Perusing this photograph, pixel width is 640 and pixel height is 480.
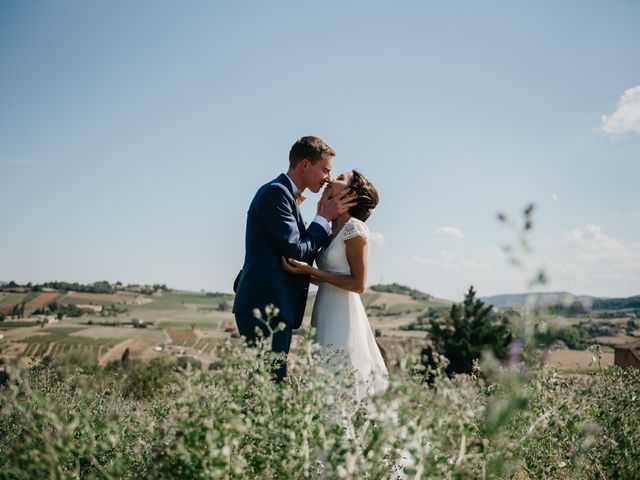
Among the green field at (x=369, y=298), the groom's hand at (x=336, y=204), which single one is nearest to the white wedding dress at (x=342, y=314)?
the groom's hand at (x=336, y=204)

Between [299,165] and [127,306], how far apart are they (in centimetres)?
12056

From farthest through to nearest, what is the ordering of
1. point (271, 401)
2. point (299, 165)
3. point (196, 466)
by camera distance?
point (299, 165) < point (271, 401) < point (196, 466)

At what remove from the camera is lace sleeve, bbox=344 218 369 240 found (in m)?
4.83

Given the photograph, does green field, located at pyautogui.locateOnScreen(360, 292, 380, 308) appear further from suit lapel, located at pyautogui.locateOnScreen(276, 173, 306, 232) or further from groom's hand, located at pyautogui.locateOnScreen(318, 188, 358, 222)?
suit lapel, located at pyautogui.locateOnScreen(276, 173, 306, 232)

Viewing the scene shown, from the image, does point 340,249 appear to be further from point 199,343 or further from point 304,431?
point 199,343

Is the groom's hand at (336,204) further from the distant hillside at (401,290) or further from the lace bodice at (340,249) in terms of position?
the distant hillside at (401,290)

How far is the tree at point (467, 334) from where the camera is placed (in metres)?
34.2

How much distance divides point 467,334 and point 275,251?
33889 millimetres

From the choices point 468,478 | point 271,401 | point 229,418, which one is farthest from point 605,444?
point 229,418

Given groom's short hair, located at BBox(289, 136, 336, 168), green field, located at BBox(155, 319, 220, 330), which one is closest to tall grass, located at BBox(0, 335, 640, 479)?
groom's short hair, located at BBox(289, 136, 336, 168)

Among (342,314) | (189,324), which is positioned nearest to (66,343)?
(189,324)

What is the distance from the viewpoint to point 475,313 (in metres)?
37.7

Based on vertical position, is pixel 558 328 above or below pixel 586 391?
above

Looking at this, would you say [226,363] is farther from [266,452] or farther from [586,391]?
[586,391]
